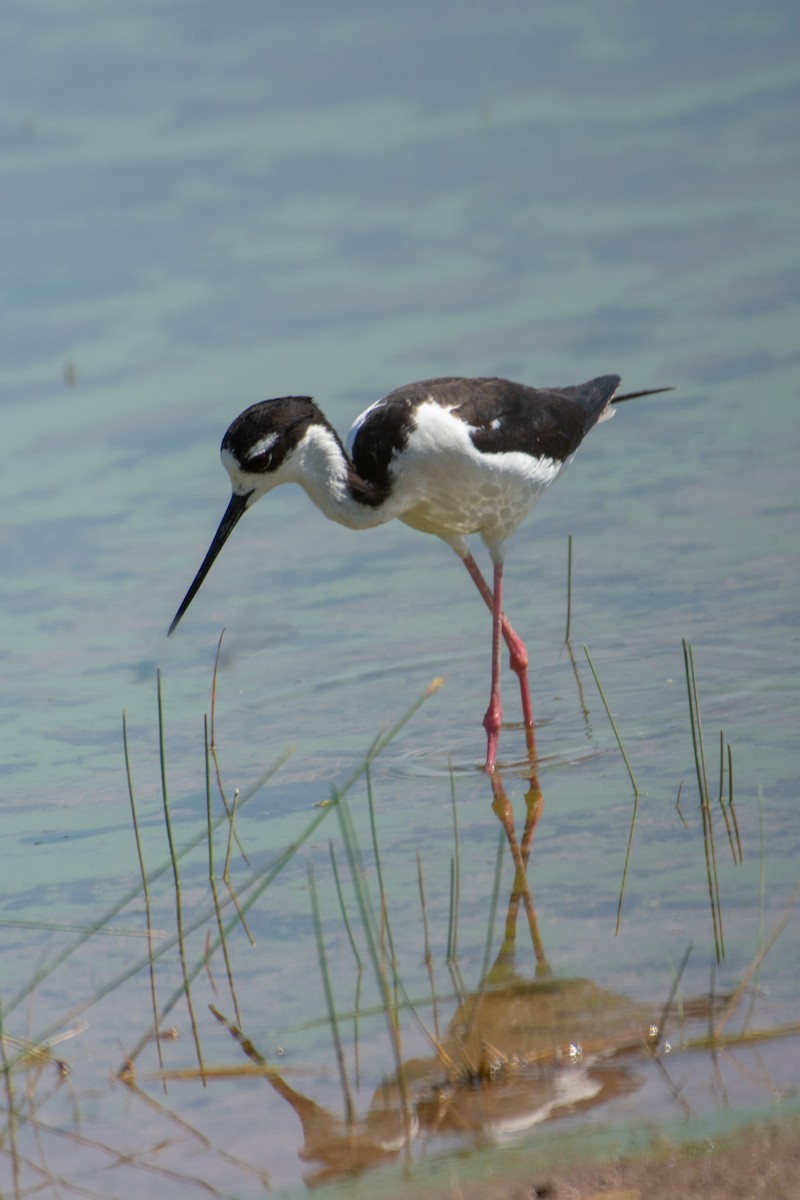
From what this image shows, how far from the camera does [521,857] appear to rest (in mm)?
5324

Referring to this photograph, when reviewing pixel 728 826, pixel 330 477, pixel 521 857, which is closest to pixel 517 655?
pixel 330 477

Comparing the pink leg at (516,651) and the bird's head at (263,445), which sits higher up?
the bird's head at (263,445)

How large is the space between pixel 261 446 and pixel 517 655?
1.40 meters

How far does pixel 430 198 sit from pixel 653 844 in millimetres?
8264

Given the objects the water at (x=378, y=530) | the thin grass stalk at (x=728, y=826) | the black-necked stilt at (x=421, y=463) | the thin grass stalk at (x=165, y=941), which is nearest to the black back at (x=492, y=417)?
the black-necked stilt at (x=421, y=463)

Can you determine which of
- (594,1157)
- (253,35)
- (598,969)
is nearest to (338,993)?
(598,969)

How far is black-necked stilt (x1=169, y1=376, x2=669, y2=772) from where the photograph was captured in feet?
19.8

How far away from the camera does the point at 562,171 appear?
13.0 meters

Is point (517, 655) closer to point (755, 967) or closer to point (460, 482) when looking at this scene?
point (460, 482)

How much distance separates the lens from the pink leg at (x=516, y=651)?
21.6 ft

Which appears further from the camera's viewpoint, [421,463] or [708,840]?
[421,463]

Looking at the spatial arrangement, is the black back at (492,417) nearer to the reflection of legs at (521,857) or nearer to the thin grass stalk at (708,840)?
the reflection of legs at (521,857)

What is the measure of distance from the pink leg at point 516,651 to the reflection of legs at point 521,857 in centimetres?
54

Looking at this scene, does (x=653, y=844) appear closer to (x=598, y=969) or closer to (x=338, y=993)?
(x=598, y=969)
